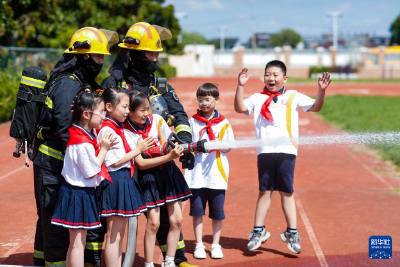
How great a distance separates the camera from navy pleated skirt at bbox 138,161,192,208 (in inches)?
190

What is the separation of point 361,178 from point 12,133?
7.02m

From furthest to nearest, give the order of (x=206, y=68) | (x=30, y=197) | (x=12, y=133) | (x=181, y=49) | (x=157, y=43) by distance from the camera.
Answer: (x=206, y=68), (x=181, y=49), (x=30, y=197), (x=157, y=43), (x=12, y=133)

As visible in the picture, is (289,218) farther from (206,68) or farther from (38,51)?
(206,68)

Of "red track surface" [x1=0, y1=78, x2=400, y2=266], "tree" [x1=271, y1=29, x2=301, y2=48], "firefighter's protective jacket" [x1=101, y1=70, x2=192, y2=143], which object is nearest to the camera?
"firefighter's protective jacket" [x1=101, y1=70, x2=192, y2=143]

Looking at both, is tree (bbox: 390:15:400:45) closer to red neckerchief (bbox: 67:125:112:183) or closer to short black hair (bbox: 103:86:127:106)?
short black hair (bbox: 103:86:127:106)

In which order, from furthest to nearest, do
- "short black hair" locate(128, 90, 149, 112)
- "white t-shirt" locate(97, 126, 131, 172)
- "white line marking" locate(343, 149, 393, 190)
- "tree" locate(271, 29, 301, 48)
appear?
"tree" locate(271, 29, 301, 48)
"white line marking" locate(343, 149, 393, 190)
"short black hair" locate(128, 90, 149, 112)
"white t-shirt" locate(97, 126, 131, 172)

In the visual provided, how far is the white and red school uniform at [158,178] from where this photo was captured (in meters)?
4.82

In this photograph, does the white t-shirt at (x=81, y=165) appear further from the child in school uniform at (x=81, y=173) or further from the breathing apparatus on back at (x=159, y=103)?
the breathing apparatus on back at (x=159, y=103)

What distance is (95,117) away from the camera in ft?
14.2

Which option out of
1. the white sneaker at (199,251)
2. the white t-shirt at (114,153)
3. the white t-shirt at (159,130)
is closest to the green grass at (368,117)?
the white sneaker at (199,251)

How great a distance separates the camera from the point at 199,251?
224 inches

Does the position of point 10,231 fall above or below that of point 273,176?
below

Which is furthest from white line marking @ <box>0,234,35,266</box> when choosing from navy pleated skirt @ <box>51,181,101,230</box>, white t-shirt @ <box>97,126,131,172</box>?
→ white t-shirt @ <box>97,126,131,172</box>

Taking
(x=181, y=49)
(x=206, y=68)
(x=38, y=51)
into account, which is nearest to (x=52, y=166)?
(x=38, y=51)
